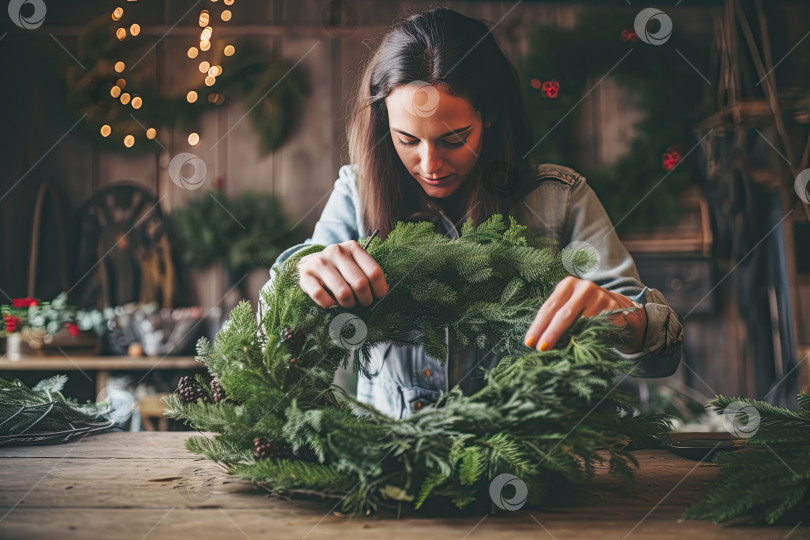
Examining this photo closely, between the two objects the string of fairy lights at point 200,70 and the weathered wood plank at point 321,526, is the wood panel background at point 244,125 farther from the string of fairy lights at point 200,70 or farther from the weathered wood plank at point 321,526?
the weathered wood plank at point 321,526

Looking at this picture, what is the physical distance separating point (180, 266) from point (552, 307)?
2349 millimetres

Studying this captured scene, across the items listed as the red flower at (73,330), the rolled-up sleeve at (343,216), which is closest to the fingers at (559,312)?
the rolled-up sleeve at (343,216)

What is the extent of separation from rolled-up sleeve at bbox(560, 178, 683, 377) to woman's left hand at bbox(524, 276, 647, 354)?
0.28ft

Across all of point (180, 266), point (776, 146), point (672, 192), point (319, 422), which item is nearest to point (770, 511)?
point (319, 422)

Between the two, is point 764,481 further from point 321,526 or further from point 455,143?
point 455,143

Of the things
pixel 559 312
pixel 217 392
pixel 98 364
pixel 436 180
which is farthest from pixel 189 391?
pixel 98 364

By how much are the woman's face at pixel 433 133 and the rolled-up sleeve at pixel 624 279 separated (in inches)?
9.2

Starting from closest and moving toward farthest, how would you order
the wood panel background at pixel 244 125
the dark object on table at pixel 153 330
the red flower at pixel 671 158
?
the dark object on table at pixel 153 330 < the red flower at pixel 671 158 < the wood panel background at pixel 244 125

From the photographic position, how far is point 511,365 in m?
0.71

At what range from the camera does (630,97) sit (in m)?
2.80

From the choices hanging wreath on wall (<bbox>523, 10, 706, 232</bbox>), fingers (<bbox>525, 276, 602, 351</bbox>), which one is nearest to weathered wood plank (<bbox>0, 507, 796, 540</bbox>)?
fingers (<bbox>525, 276, 602, 351</bbox>)

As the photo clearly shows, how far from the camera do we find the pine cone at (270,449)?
0.72 m

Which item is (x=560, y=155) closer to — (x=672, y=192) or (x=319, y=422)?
(x=672, y=192)

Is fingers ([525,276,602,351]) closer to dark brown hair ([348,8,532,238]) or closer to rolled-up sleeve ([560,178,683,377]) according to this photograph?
rolled-up sleeve ([560,178,683,377])
